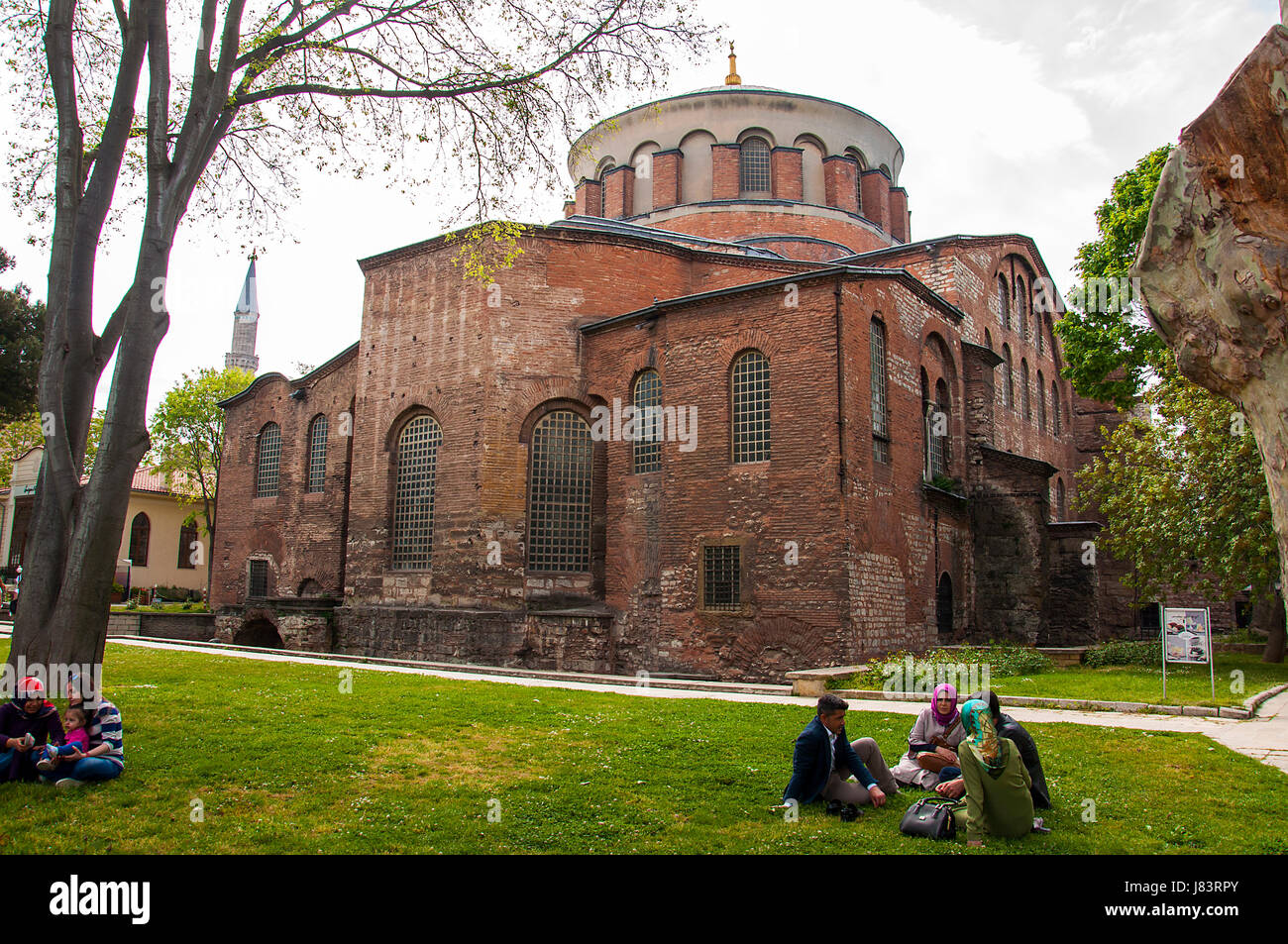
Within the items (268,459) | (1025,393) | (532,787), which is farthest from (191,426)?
(532,787)

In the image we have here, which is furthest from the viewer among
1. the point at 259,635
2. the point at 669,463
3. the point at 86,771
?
the point at 259,635

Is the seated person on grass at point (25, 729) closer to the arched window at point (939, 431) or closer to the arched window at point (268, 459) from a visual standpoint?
the arched window at point (939, 431)

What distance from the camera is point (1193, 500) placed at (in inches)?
734

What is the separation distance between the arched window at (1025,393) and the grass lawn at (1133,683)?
37.7 ft

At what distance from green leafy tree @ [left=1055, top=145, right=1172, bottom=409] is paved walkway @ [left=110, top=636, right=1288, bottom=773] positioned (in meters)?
11.1

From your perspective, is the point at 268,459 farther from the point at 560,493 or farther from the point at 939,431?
the point at 939,431

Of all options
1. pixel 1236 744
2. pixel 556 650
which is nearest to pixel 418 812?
pixel 1236 744

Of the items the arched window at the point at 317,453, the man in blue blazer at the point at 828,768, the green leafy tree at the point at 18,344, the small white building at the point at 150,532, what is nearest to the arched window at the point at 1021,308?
the arched window at the point at 317,453

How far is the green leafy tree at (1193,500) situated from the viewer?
17312 millimetres

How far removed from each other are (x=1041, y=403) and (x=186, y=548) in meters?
40.3

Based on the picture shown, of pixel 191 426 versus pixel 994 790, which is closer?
pixel 994 790

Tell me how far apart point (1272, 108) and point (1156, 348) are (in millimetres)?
20159

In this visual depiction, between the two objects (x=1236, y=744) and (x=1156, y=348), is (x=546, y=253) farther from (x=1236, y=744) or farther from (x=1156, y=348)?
(x=1236, y=744)

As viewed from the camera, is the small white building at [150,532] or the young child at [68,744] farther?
the small white building at [150,532]
